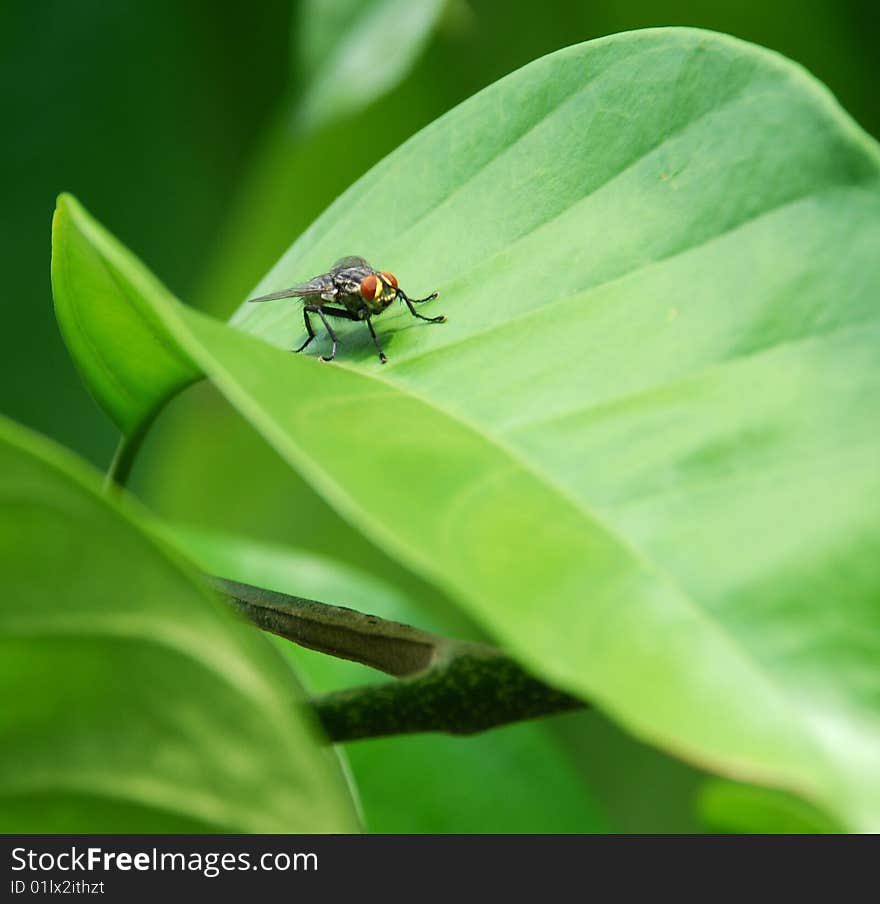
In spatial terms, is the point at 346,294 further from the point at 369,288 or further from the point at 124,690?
the point at 124,690

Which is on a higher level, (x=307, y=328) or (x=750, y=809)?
(x=307, y=328)

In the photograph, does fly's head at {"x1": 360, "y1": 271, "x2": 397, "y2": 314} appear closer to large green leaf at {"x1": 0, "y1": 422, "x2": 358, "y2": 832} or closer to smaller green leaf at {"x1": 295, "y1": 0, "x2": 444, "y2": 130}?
large green leaf at {"x1": 0, "y1": 422, "x2": 358, "y2": 832}

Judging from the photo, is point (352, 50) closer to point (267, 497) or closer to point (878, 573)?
point (878, 573)

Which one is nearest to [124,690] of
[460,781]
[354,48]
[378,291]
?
[378,291]

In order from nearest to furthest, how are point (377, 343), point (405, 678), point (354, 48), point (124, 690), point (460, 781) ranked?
1. point (124, 690)
2. point (405, 678)
3. point (377, 343)
4. point (460, 781)
5. point (354, 48)

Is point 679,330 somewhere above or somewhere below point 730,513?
above

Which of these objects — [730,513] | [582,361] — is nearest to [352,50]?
[582,361]

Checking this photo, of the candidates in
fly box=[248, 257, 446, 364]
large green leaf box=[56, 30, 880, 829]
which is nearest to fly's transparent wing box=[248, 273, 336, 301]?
fly box=[248, 257, 446, 364]
